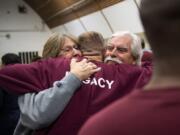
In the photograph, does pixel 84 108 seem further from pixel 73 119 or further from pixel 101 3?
pixel 101 3

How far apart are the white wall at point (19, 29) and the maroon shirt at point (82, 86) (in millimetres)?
10711

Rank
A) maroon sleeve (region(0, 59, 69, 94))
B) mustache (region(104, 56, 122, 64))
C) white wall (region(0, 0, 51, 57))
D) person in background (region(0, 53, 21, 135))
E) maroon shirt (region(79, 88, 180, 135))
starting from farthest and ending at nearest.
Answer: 1. white wall (region(0, 0, 51, 57))
2. person in background (region(0, 53, 21, 135))
3. mustache (region(104, 56, 122, 64))
4. maroon sleeve (region(0, 59, 69, 94))
5. maroon shirt (region(79, 88, 180, 135))

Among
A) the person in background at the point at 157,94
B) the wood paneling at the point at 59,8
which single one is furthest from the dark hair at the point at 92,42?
the wood paneling at the point at 59,8

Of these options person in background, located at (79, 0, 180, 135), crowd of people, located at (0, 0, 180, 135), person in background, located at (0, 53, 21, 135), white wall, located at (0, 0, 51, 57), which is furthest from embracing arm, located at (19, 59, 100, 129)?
white wall, located at (0, 0, 51, 57)

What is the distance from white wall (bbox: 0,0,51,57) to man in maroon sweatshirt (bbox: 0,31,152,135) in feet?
35.1

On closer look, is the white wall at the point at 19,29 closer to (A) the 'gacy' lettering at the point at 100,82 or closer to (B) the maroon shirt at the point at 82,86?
(B) the maroon shirt at the point at 82,86

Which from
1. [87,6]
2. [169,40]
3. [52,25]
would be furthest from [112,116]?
[52,25]

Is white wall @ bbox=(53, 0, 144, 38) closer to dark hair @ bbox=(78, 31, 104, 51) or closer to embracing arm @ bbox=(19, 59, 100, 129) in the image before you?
dark hair @ bbox=(78, 31, 104, 51)

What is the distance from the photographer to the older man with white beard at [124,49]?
2508 millimetres

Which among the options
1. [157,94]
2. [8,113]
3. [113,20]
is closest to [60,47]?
[8,113]

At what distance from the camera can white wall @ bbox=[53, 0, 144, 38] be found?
24.7 ft

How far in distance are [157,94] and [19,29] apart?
1253 centimetres

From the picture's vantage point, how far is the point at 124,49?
2537mm

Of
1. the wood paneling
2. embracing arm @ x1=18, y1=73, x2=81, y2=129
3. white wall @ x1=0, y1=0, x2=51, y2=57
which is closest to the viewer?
embracing arm @ x1=18, y1=73, x2=81, y2=129
